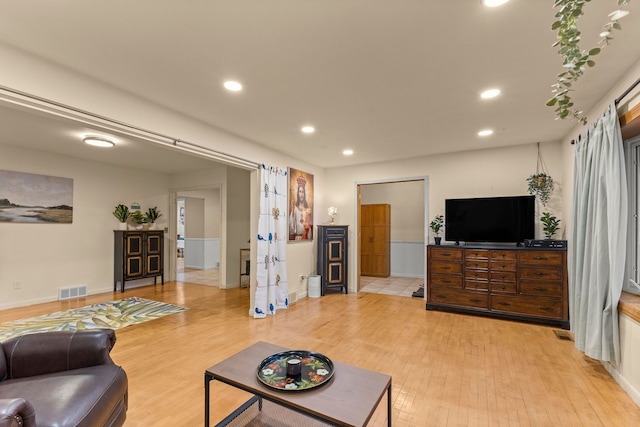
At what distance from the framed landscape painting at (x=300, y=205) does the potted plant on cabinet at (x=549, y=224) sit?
3.61 meters

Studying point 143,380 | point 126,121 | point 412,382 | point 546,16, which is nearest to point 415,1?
point 546,16

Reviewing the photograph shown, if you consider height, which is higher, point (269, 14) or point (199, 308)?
point (269, 14)

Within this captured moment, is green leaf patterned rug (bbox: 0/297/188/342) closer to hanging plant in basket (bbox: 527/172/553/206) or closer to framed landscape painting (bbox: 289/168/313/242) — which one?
framed landscape painting (bbox: 289/168/313/242)

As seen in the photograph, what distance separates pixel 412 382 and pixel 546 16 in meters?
2.70

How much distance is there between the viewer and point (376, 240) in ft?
24.0

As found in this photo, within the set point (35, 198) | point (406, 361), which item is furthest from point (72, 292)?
point (406, 361)

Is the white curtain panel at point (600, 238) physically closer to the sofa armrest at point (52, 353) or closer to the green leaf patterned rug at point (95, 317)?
the sofa armrest at point (52, 353)

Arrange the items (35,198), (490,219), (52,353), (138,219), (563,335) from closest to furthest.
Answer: (52,353), (563,335), (490,219), (35,198), (138,219)

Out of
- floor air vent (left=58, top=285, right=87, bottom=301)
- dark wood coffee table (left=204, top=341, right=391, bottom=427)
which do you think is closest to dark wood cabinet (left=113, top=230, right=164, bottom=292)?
floor air vent (left=58, top=285, right=87, bottom=301)

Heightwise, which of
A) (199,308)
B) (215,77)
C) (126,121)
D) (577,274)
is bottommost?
(199,308)

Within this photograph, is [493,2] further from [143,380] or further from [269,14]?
[143,380]

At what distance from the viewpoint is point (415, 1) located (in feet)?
5.07

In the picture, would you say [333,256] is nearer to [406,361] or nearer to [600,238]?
[406,361]

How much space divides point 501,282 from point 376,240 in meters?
3.56
